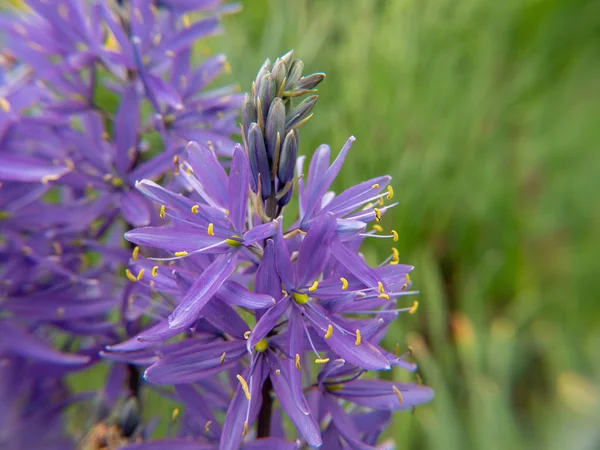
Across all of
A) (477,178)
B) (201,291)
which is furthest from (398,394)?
(477,178)

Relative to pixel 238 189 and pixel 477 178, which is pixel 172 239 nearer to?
pixel 238 189

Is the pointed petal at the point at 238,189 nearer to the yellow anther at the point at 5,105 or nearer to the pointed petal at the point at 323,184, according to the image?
the pointed petal at the point at 323,184

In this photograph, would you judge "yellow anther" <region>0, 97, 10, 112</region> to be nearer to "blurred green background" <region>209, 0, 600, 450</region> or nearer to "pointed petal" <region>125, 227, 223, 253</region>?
"pointed petal" <region>125, 227, 223, 253</region>

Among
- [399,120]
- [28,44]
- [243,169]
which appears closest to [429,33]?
[399,120]

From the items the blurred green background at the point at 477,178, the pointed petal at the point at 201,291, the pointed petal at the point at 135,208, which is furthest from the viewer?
the blurred green background at the point at 477,178

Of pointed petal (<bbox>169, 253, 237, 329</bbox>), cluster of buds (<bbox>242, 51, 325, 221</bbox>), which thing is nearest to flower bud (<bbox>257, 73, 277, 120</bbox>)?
cluster of buds (<bbox>242, 51, 325, 221</bbox>)

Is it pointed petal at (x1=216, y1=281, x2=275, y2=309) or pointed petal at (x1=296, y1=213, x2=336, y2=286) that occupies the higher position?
pointed petal at (x1=296, y1=213, x2=336, y2=286)

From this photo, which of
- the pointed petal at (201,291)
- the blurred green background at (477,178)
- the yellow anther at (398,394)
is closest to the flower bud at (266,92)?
the pointed petal at (201,291)
